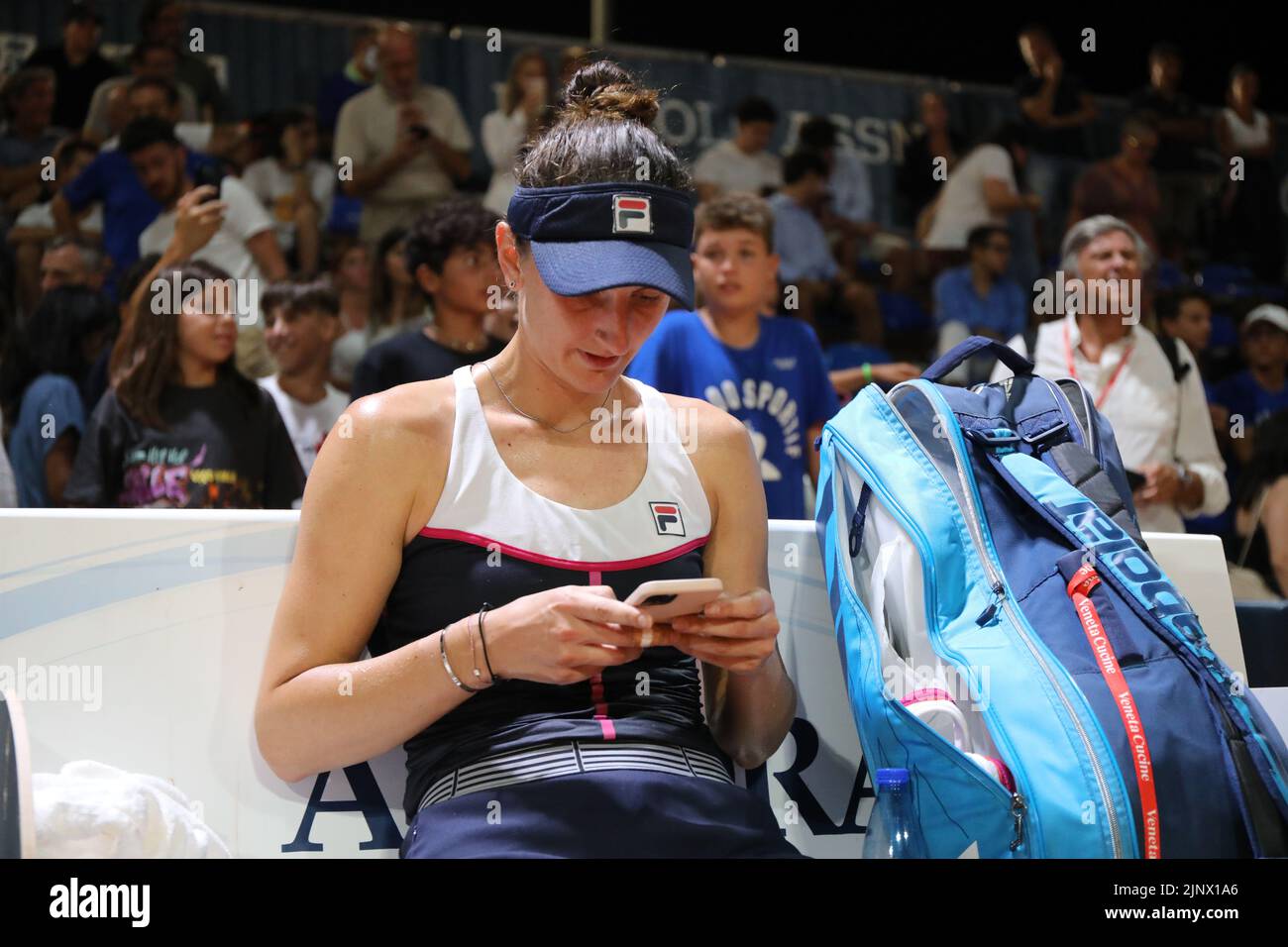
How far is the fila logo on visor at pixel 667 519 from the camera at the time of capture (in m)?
1.75

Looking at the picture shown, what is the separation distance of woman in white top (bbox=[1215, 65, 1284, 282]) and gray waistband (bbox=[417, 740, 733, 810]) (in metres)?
4.92

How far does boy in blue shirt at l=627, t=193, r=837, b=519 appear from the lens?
3199mm

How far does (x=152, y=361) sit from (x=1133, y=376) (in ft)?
8.20

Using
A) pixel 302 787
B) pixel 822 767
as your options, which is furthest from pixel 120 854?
pixel 822 767

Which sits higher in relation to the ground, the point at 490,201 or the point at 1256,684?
the point at 490,201

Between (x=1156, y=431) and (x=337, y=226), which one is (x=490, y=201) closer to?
(x=337, y=226)

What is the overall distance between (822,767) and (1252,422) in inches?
142

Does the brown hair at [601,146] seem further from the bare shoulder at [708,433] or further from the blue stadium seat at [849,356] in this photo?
the blue stadium seat at [849,356]

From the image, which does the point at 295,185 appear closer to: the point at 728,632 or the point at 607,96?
the point at 607,96

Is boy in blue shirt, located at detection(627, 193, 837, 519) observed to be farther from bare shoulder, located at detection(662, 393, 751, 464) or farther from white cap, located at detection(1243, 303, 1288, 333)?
white cap, located at detection(1243, 303, 1288, 333)

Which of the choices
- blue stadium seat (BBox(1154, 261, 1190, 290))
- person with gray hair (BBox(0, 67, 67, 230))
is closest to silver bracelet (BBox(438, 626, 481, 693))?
person with gray hair (BBox(0, 67, 67, 230))

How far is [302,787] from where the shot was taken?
1.82 metres

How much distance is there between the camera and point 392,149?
4672 mm

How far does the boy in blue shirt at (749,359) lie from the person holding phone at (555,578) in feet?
4.38
